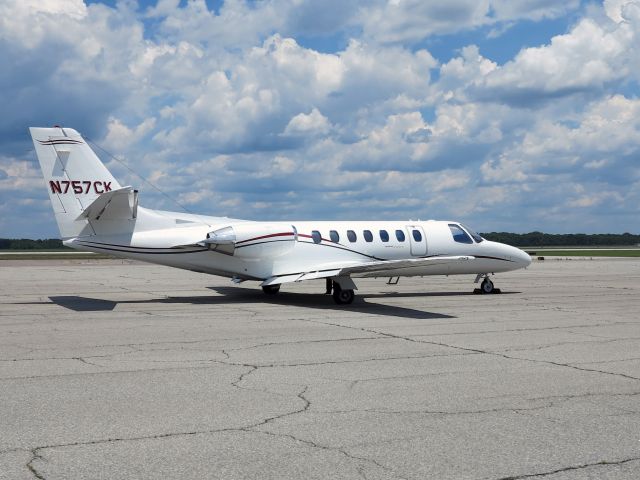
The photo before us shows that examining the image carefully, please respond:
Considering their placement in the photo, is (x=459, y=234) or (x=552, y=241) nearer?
(x=459, y=234)

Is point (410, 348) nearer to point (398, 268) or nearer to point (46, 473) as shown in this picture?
point (46, 473)

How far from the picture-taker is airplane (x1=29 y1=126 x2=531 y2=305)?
21.2 m

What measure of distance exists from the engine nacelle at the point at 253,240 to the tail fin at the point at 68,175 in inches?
136

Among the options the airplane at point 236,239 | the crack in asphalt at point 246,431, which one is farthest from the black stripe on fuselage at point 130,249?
the crack in asphalt at point 246,431

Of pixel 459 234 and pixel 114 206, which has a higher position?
pixel 114 206

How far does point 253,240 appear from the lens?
22984 millimetres

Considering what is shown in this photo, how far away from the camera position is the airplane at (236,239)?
2117 centimetres

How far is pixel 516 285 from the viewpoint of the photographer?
Result: 32094mm

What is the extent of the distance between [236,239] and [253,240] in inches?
22.0

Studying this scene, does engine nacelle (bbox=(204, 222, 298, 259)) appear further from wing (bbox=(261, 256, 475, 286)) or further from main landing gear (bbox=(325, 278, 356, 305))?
main landing gear (bbox=(325, 278, 356, 305))

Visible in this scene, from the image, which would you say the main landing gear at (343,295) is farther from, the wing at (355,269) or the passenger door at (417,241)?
the passenger door at (417,241)

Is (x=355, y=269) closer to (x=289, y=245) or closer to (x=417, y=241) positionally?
(x=289, y=245)

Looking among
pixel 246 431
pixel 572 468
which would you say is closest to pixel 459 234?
pixel 246 431

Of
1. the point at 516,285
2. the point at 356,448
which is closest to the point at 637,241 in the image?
the point at 516,285
